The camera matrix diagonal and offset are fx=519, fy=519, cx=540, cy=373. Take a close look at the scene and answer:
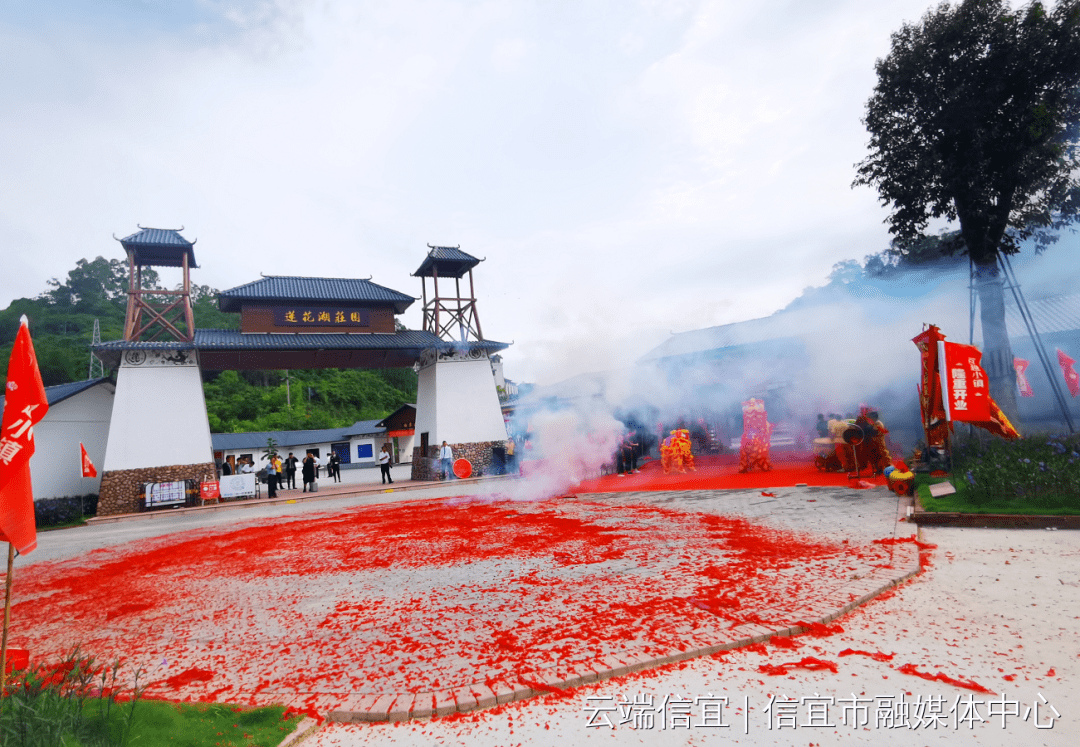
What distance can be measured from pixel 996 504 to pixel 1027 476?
Result: 2.00 feet

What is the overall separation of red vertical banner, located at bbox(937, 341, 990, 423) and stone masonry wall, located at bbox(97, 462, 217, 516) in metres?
22.4

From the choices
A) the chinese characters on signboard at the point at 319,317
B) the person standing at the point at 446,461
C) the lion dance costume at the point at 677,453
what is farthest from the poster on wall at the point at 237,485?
the lion dance costume at the point at 677,453

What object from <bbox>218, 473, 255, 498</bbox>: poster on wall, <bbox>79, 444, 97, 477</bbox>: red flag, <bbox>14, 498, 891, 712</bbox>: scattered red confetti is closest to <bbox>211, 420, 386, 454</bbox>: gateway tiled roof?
<bbox>79, 444, 97, 477</bbox>: red flag

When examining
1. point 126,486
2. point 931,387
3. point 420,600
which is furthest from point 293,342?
point 931,387

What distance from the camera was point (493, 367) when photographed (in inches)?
946

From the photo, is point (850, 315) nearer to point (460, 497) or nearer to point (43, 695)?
point (460, 497)

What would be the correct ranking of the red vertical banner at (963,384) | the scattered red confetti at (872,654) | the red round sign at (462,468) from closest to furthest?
1. the scattered red confetti at (872,654)
2. the red vertical banner at (963,384)
3. the red round sign at (462,468)

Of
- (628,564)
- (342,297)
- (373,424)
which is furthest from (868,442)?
(373,424)

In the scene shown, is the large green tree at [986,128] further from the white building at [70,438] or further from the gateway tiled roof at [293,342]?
the white building at [70,438]

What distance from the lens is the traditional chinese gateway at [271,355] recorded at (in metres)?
18.5

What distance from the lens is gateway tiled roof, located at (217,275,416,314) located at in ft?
66.9

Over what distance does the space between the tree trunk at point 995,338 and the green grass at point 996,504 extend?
532 centimetres

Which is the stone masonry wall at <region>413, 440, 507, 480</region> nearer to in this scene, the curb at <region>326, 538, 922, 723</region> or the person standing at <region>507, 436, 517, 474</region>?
the person standing at <region>507, 436, 517, 474</region>

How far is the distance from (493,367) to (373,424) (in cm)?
2227
